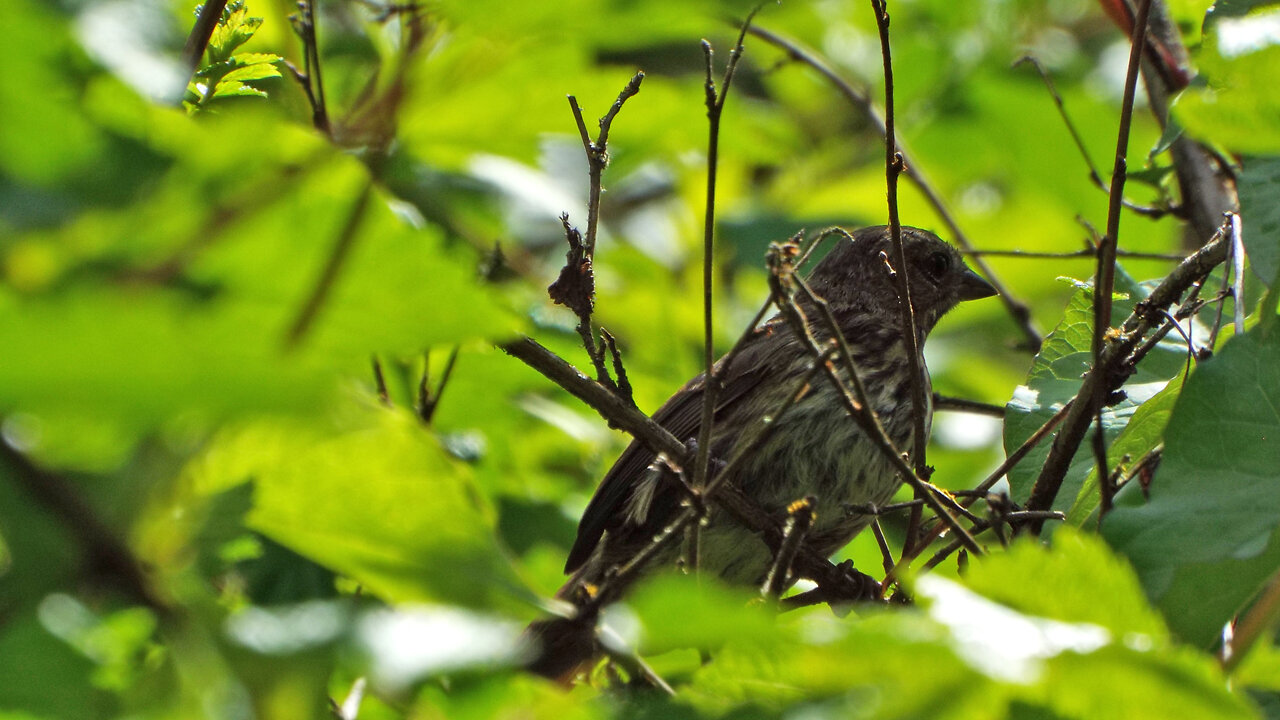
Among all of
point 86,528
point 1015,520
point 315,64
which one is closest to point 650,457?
point 1015,520

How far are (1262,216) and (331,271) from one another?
65.9 inches

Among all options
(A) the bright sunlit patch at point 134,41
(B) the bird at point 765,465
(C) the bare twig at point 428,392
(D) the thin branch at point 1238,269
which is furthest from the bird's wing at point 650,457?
(A) the bright sunlit patch at point 134,41

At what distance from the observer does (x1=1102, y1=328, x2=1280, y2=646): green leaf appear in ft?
5.67

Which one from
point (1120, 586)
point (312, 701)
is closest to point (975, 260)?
point (1120, 586)

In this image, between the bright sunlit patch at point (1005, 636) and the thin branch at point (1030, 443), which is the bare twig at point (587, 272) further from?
the bright sunlit patch at point (1005, 636)

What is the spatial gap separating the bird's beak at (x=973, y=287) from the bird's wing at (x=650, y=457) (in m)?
0.92

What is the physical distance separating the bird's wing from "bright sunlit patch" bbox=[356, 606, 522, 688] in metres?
2.21

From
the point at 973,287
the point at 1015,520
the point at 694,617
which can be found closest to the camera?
the point at 694,617

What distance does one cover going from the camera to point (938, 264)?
4621mm

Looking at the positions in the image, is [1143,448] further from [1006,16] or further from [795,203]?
[1006,16]

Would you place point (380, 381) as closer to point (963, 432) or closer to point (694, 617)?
point (694, 617)

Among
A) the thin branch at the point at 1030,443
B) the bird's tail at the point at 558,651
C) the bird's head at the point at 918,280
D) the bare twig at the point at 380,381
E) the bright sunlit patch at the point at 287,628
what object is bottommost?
the bird's tail at the point at 558,651

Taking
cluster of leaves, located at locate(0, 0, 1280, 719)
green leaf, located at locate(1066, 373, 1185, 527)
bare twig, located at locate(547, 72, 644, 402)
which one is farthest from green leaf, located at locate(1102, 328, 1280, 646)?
bare twig, located at locate(547, 72, 644, 402)

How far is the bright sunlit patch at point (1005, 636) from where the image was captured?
1.09 metres
